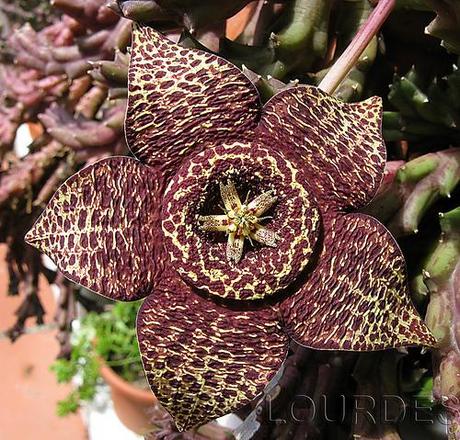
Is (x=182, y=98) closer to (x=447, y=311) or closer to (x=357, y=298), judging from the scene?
(x=357, y=298)

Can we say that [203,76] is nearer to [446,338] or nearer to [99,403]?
[446,338]

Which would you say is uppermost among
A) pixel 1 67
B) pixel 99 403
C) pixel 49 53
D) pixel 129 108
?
pixel 129 108

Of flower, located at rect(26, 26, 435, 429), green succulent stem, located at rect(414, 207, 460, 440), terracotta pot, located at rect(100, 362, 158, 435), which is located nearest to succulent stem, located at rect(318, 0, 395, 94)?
flower, located at rect(26, 26, 435, 429)

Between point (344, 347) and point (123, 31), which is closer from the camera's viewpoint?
point (344, 347)

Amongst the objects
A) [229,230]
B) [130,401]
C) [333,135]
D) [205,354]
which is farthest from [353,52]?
[130,401]

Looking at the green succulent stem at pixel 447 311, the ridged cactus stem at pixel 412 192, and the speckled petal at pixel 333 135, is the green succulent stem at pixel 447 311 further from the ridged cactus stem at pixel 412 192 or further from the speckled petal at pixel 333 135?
the speckled petal at pixel 333 135

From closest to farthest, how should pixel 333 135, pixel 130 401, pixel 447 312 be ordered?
pixel 333 135 → pixel 447 312 → pixel 130 401

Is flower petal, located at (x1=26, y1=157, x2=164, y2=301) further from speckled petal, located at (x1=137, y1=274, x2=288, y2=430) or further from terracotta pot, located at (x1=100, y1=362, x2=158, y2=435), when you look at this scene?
terracotta pot, located at (x1=100, y1=362, x2=158, y2=435)

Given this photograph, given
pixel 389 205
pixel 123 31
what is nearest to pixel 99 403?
pixel 123 31
